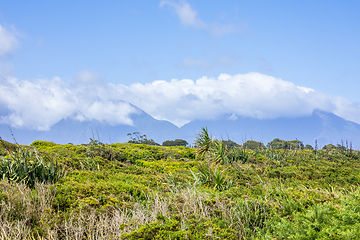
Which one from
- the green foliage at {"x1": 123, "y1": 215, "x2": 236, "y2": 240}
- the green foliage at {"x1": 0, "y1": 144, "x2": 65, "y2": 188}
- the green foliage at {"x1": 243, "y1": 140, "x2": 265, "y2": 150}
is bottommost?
the green foliage at {"x1": 123, "y1": 215, "x2": 236, "y2": 240}

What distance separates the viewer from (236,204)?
5602 millimetres

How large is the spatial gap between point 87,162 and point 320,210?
429 inches

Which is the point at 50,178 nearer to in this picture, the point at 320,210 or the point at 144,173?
the point at 144,173

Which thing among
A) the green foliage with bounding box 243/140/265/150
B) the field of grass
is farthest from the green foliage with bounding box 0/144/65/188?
the green foliage with bounding box 243/140/265/150

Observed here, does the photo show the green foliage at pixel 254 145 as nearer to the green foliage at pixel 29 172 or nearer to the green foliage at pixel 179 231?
the green foliage at pixel 29 172

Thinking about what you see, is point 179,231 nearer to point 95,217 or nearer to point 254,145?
point 95,217

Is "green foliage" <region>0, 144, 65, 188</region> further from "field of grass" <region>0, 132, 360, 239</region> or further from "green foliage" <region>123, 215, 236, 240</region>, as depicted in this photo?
"green foliage" <region>123, 215, 236, 240</region>

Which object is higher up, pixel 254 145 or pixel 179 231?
pixel 254 145

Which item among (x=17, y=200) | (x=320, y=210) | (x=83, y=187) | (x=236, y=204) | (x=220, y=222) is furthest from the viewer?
(x=83, y=187)

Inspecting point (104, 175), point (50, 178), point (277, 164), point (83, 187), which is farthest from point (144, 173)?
point (277, 164)

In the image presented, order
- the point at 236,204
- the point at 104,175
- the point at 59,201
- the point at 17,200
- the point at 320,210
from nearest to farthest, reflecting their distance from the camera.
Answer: the point at 320,210
the point at 236,204
the point at 17,200
the point at 59,201
the point at 104,175

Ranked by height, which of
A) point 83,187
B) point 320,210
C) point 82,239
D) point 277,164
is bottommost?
point 82,239

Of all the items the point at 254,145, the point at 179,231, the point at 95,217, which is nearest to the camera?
the point at 179,231

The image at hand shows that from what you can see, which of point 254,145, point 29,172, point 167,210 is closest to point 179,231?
point 167,210
